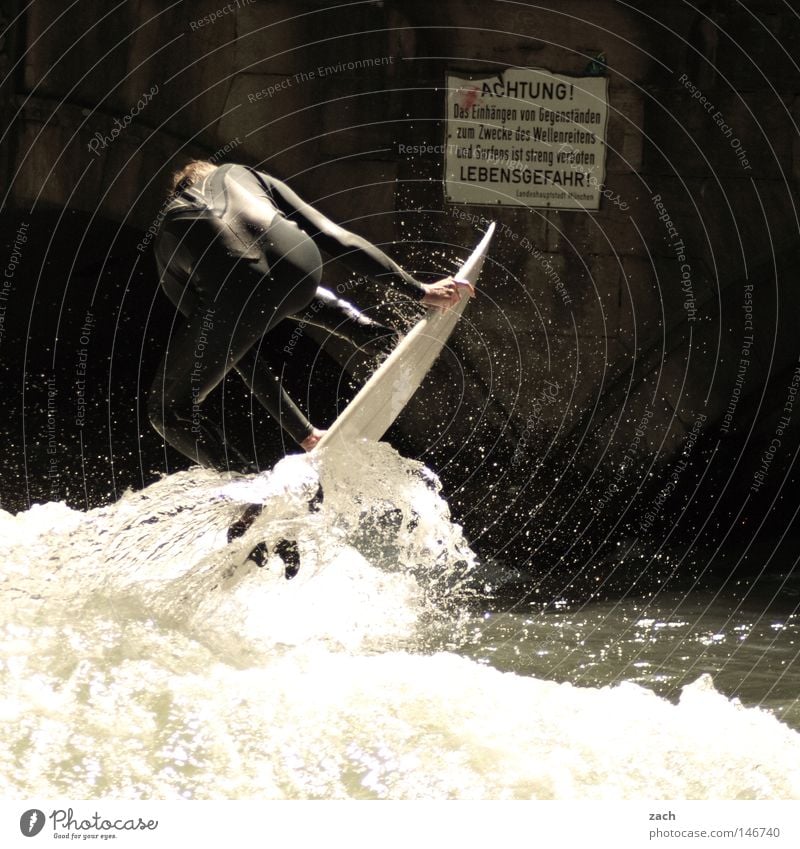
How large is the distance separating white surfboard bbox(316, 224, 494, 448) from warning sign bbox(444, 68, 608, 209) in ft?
4.20

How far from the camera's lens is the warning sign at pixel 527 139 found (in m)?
4.71

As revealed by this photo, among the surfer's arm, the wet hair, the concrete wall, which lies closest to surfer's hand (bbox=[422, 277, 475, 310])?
the surfer's arm

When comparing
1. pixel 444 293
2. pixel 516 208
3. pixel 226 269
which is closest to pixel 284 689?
pixel 226 269

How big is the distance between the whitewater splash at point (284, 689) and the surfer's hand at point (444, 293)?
46 cm

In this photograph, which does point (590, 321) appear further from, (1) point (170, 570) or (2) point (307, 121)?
(1) point (170, 570)

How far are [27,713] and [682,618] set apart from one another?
6.64 ft

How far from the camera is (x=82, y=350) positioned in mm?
5555

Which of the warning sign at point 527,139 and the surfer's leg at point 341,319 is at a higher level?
the warning sign at point 527,139

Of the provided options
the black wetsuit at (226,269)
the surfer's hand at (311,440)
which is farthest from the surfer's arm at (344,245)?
the surfer's hand at (311,440)

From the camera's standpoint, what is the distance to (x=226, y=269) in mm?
3057

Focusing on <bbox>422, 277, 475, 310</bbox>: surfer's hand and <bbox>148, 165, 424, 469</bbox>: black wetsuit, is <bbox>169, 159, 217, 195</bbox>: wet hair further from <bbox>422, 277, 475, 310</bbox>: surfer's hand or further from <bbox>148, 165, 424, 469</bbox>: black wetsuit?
<bbox>422, 277, 475, 310</bbox>: surfer's hand

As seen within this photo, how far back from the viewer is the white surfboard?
132 inches

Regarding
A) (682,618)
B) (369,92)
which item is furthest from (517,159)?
(682,618)

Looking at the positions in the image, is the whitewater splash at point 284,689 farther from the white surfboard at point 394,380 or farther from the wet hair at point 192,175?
the wet hair at point 192,175
